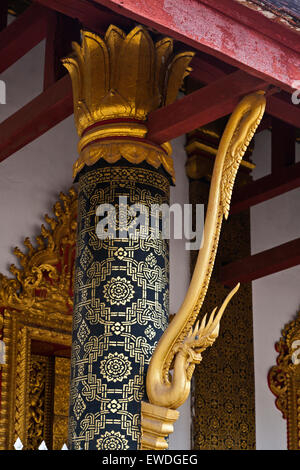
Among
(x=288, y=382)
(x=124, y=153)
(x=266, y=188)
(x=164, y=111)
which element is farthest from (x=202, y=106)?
(x=288, y=382)

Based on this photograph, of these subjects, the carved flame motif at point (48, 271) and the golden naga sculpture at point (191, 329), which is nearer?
the golden naga sculpture at point (191, 329)

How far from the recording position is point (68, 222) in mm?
5914

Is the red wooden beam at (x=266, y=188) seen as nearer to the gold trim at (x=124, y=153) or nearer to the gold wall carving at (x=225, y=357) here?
the gold wall carving at (x=225, y=357)

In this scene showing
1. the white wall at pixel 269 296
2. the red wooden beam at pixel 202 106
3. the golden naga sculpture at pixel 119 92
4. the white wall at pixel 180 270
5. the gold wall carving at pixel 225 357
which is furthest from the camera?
the white wall at pixel 269 296

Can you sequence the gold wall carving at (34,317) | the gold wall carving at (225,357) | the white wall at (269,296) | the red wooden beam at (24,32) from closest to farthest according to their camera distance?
the red wooden beam at (24,32), the gold wall carving at (34,317), the gold wall carving at (225,357), the white wall at (269,296)

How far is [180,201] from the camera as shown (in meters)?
6.77

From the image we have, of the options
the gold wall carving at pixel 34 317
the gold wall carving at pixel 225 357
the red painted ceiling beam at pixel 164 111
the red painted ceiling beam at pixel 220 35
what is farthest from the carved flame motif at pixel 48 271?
the red painted ceiling beam at pixel 220 35

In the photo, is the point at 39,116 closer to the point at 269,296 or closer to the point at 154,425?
the point at 154,425

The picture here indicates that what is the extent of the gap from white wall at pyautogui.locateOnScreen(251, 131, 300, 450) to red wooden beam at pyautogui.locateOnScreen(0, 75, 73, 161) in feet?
8.89

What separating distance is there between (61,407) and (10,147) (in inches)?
72.5

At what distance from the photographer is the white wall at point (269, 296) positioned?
270 inches

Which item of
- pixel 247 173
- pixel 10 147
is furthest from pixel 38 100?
pixel 247 173

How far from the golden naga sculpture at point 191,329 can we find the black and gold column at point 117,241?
70 mm
